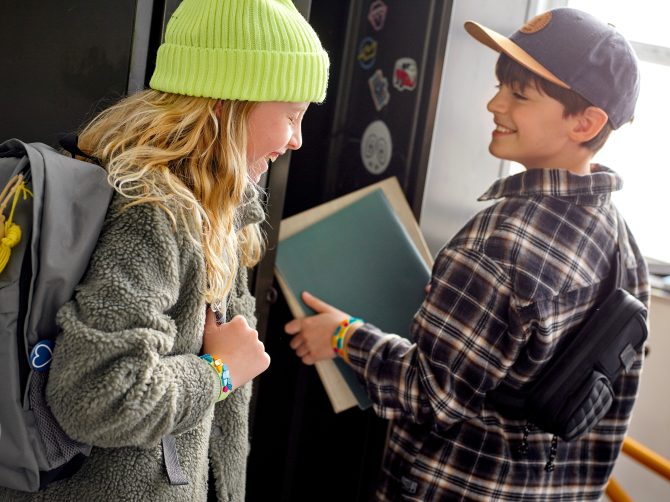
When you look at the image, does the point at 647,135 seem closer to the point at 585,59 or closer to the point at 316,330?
the point at 585,59

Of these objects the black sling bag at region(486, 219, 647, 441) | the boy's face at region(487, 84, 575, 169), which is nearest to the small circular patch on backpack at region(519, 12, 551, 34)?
the boy's face at region(487, 84, 575, 169)

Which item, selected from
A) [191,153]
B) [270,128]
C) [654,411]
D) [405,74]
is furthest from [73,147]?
[654,411]

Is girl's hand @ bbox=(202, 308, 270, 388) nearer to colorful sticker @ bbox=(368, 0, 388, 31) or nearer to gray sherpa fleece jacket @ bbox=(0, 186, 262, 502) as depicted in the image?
gray sherpa fleece jacket @ bbox=(0, 186, 262, 502)

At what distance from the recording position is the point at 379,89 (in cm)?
188

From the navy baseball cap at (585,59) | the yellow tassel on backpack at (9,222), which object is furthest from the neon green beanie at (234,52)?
the navy baseball cap at (585,59)

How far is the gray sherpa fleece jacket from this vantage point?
A: 897 millimetres

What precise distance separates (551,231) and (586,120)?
0.23 m

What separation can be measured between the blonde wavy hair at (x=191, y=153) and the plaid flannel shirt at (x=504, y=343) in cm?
52

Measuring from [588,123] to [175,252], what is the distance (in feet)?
2.93

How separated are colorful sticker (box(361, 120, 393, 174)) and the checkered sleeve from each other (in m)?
0.44

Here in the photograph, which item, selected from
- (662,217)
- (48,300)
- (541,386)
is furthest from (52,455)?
(662,217)

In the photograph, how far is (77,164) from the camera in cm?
95

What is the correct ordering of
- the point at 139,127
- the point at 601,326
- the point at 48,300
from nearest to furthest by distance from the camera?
1. the point at 48,300
2. the point at 139,127
3. the point at 601,326

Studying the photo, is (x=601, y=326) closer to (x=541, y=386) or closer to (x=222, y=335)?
(x=541, y=386)
